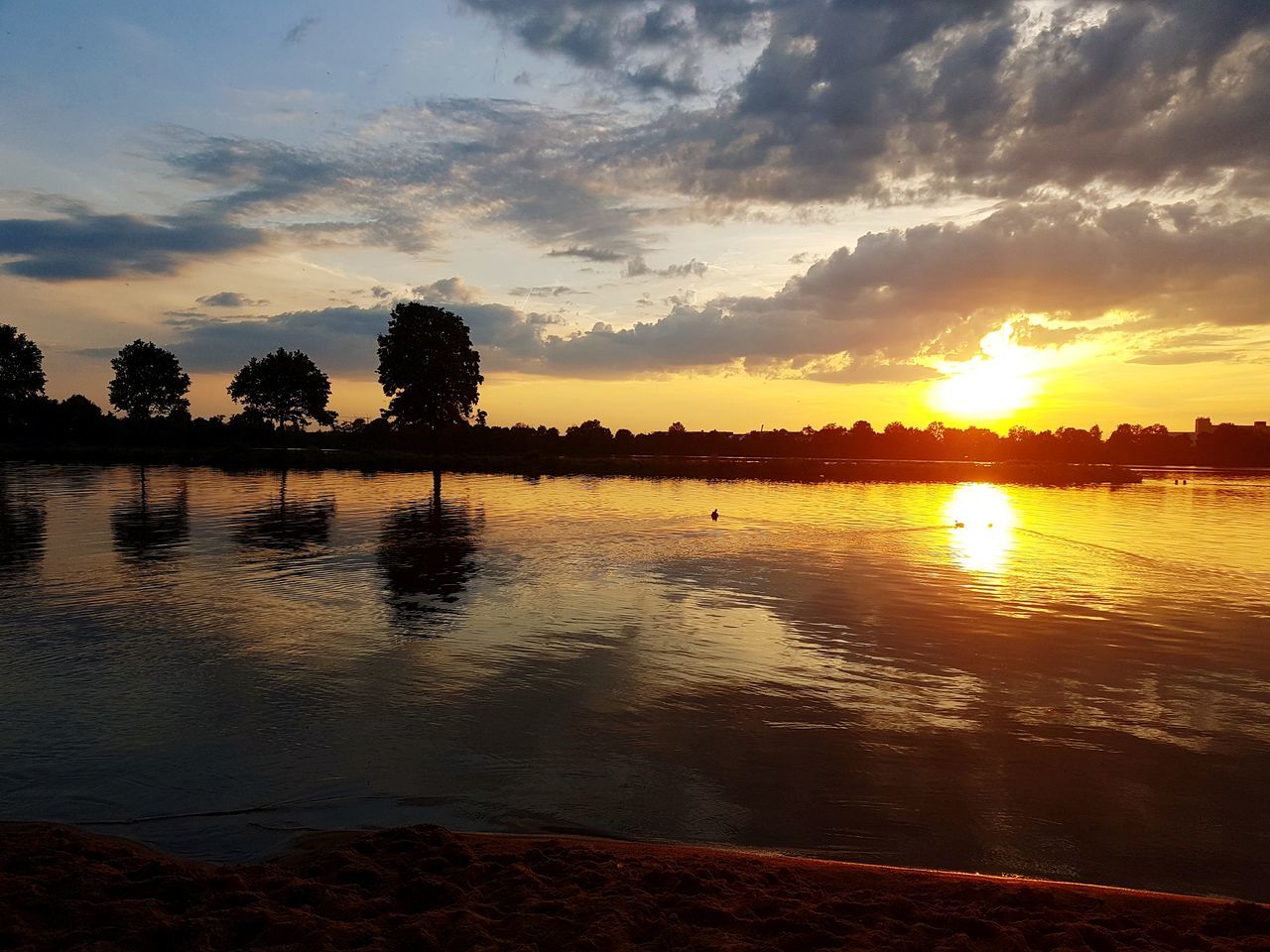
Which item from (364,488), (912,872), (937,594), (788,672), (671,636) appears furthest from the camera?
(364,488)

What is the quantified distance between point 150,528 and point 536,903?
33.4 meters

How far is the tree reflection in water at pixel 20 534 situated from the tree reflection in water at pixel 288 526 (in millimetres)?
6607

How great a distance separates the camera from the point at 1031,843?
29.7ft

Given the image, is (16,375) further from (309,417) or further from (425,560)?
(425,560)

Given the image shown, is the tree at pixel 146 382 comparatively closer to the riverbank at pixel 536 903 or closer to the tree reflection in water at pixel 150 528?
the tree reflection in water at pixel 150 528

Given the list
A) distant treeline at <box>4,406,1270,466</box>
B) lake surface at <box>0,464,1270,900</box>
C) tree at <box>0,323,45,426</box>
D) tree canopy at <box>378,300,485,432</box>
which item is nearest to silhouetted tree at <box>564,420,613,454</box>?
distant treeline at <box>4,406,1270,466</box>

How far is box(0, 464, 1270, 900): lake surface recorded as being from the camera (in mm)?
9359

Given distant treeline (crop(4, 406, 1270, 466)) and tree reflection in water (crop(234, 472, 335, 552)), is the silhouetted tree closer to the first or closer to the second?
distant treeline (crop(4, 406, 1270, 466))

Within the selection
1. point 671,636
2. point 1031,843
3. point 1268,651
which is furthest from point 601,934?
point 1268,651

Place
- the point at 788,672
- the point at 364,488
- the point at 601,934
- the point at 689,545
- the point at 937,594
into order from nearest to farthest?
the point at 601,934 → the point at 788,672 → the point at 937,594 → the point at 689,545 → the point at 364,488

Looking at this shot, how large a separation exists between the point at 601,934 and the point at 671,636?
11854mm

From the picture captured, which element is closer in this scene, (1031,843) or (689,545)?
(1031,843)

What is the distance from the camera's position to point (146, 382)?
13438 cm

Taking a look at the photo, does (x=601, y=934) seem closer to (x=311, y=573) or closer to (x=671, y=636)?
(x=671, y=636)
